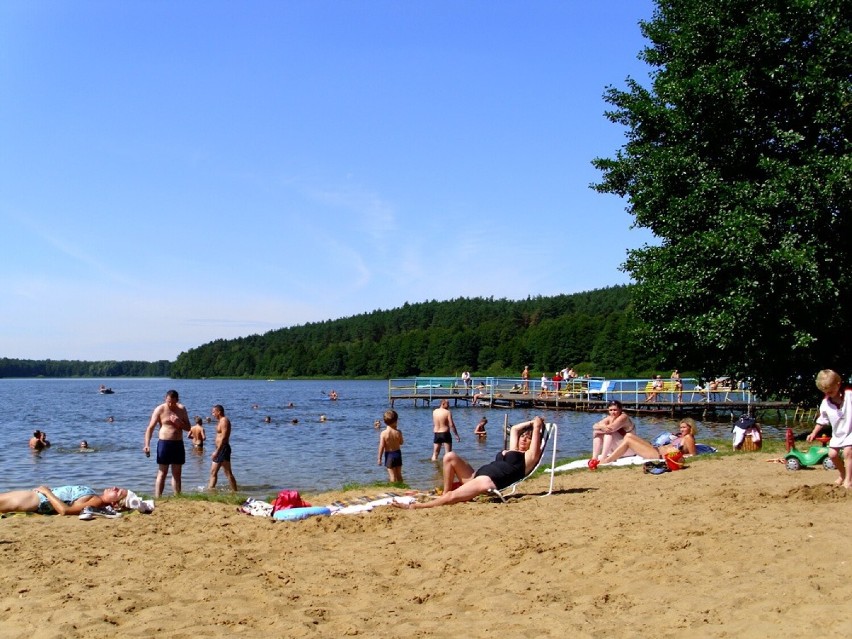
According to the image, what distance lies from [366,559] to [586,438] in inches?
800

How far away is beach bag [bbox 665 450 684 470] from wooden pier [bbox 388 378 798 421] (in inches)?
743

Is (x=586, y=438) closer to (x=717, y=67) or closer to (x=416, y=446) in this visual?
(x=416, y=446)

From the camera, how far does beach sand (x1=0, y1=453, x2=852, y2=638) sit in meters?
4.83

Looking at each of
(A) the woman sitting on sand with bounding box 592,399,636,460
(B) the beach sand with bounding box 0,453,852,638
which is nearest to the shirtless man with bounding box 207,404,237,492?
(B) the beach sand with bounding box 0,453,852,638

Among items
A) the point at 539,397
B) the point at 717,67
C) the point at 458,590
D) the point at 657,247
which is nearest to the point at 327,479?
the point at 657,247

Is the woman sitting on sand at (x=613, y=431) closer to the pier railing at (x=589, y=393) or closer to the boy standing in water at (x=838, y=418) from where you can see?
the boy standing in water at (x=838, y=418)

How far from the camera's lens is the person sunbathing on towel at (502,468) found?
30.1ft

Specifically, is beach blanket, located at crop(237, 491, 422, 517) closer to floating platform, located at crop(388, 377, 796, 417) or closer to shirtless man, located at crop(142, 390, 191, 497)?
shirtless man, located at crop(142, 390, 191, 497)

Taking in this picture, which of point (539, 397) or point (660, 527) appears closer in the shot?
point (660, 527)

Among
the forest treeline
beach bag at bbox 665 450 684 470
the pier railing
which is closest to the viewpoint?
beach bag at bbox 665 450 684 470

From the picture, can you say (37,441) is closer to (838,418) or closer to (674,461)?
(674,461)

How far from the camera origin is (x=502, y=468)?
30.8ft

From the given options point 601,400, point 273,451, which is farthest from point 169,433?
point 601,400

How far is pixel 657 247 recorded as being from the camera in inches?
683
